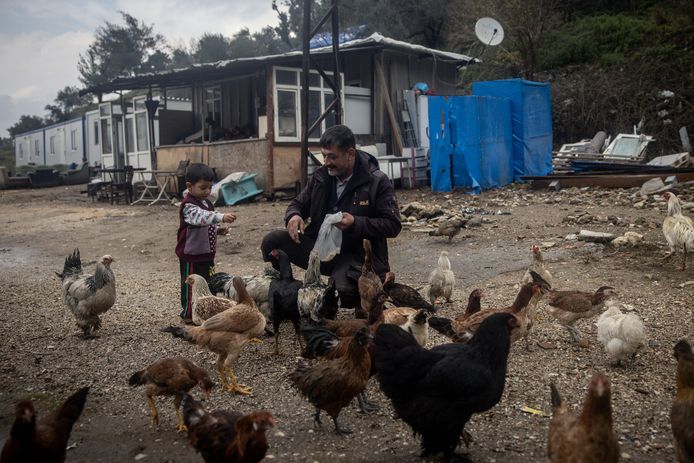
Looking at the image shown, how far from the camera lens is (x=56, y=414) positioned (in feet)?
10.3

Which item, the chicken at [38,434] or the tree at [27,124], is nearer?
the chicken at [38,434]

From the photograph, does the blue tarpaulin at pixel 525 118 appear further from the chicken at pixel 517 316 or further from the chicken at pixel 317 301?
the chicken at pixel 317 301

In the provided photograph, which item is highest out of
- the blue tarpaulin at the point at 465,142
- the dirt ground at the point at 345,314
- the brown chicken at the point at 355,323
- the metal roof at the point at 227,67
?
the metal roof at the point at 227,67

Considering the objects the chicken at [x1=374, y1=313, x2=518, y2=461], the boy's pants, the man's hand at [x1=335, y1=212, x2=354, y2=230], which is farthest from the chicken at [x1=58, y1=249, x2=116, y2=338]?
the chicken at [x1=374, y1=313, x2=518, y2=461]

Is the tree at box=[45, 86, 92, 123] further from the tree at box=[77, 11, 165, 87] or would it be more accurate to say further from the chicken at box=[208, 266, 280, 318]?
the chicken at box=[208, 266, 280, 318]

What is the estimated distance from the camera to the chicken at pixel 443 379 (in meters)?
3.26

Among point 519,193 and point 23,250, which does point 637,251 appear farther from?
point 23,250

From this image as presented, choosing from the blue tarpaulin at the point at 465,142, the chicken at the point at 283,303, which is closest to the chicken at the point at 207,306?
the chicken at the point at 283,303

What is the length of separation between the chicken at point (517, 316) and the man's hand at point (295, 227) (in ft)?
Answer: 5.76

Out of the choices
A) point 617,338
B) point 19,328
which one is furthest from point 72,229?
point 617,338

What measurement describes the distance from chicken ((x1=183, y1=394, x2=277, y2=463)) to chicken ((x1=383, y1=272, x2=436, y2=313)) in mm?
2756

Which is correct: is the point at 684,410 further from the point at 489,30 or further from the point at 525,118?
the point at 489,30

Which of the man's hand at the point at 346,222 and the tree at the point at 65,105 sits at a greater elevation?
the tree at the point at 65,105

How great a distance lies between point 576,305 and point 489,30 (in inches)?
631
